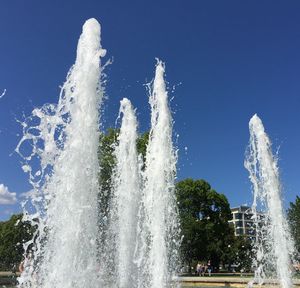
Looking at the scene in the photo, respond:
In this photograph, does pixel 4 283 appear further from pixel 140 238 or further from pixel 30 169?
pixel 30 169

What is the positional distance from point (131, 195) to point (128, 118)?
4.72m

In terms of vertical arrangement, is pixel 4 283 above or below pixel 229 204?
below

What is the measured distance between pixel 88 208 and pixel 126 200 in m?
10.5

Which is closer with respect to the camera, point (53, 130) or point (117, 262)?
point (53, 130)

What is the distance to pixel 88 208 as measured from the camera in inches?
348

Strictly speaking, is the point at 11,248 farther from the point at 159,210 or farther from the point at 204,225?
the point at 159,210

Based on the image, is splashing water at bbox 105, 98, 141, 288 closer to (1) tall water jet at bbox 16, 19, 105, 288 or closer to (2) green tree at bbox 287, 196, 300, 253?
(1) tall water jet at bbox 16, 19, 105, 288

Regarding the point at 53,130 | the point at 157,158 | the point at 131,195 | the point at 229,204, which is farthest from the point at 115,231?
the point at 229,204

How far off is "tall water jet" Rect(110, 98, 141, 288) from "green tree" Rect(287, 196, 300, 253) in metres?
31.9

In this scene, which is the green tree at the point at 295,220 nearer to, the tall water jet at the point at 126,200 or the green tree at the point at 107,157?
the green tree at the point at 107,157

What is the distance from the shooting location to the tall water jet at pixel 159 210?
14.1 meters

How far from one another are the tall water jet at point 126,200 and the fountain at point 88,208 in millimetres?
51

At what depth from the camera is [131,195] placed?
19.6m

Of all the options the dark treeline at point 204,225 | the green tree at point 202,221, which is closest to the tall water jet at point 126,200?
the dark treeline at point 204,225
